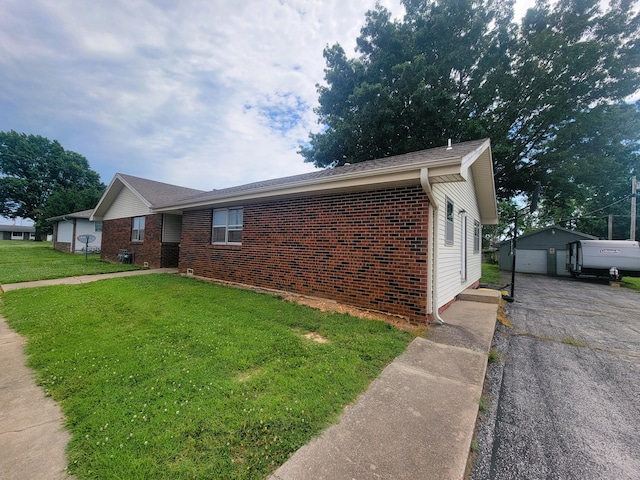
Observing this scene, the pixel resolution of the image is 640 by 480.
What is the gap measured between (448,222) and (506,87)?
13.0m

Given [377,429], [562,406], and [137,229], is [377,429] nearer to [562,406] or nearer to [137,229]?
[562,406]

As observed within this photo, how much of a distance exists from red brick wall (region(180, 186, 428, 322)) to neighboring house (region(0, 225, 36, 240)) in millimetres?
67401

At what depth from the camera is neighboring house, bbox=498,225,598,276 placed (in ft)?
62.0

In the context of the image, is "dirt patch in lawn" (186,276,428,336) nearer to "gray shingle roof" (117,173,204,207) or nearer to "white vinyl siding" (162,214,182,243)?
"white vinyl siding" (162,214,182,243)

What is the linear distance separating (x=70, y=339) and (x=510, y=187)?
794 inches

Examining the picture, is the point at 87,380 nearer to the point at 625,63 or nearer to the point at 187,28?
the point at 187,28

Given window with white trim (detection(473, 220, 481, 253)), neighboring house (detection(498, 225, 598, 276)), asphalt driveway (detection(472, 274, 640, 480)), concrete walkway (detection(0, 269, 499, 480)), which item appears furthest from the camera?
neighboring house (detection(498, 225, 598, 276))

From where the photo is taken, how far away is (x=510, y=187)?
15969 mm

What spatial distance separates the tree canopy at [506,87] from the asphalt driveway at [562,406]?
11.2 metres

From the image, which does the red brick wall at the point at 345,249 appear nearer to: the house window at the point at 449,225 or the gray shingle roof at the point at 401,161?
the gray shingle roof at the point at 401,161

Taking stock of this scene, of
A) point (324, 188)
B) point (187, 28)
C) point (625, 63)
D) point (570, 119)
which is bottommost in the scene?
point (324, 188)

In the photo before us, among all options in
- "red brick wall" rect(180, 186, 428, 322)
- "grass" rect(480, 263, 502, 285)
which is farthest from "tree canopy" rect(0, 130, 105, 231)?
"grass" rect(480, 263, 502, 285)

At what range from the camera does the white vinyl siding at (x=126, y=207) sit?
41.6 feet

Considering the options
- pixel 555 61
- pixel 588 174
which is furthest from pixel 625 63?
pixel 588 174
